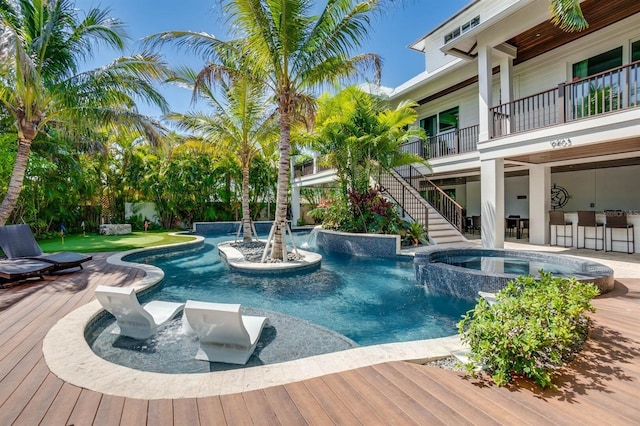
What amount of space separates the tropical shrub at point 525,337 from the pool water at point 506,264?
466 centimetres

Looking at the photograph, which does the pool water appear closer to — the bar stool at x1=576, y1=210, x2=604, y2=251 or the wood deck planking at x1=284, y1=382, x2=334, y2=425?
the bar stool at x1=576, y1=210, x2=604, y2=251

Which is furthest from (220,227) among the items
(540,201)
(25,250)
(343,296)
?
(540,201)

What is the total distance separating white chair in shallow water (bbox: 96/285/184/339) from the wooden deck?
1.08 metres

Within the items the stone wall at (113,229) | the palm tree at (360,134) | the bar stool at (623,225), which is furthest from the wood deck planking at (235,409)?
the stone wall at (113,229)

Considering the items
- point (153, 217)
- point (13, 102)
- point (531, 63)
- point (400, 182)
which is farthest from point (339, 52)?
point (153, 217)

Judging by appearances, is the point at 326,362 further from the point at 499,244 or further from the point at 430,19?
the point at 430,19

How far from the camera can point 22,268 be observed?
21.8 ft

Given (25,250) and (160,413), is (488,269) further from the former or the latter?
(25,250)

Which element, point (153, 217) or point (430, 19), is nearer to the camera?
point (430, 19)

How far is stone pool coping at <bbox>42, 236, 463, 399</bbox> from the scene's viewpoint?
286 centimetres

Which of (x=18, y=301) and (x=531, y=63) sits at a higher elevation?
(x=531, y=63)

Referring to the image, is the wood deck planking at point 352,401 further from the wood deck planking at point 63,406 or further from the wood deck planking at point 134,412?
the wood deck planking at point 63,406

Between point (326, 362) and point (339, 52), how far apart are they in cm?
849

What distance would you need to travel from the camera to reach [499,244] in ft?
34.5
